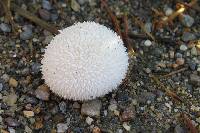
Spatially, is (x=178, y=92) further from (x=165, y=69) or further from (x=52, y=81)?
(x=52, y=81)

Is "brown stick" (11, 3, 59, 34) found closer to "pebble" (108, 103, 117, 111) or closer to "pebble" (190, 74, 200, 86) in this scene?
"pebble" (108, 103, 117, 111)

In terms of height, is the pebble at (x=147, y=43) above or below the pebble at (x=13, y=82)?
above

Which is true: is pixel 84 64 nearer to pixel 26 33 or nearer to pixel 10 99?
pixel 10 99

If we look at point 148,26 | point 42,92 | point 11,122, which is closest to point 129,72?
point 148,26

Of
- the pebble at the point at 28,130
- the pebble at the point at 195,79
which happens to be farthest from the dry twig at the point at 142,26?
the pebble at the point at 28,130

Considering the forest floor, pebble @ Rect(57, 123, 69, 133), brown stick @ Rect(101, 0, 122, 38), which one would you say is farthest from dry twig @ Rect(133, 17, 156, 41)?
pebble @ Rect(57, 123, 69, 133)

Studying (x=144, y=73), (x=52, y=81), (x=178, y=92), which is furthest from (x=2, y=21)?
(x=178, y=92)

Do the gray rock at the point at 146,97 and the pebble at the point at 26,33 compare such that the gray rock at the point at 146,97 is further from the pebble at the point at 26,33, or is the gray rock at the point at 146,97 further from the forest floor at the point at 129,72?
the pebble at the point at 26,33
